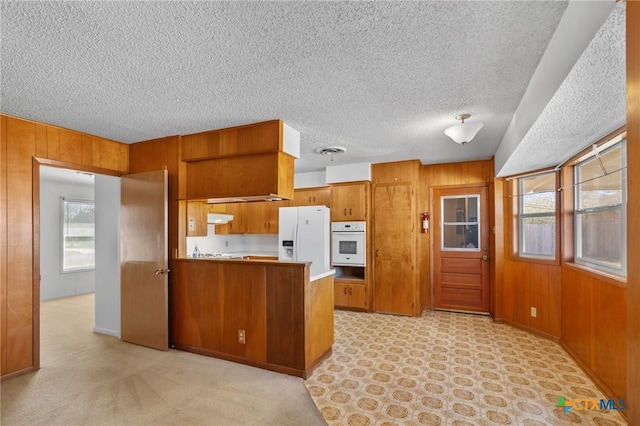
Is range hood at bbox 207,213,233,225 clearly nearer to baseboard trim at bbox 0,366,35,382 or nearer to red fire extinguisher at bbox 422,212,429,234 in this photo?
baseboard trim at bbox 0,366,35,382

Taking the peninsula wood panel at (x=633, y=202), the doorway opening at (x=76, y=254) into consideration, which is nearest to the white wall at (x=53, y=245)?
the doorway opening at (x=76, y=254)

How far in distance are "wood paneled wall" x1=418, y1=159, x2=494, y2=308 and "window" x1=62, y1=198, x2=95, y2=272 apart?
6.92 m

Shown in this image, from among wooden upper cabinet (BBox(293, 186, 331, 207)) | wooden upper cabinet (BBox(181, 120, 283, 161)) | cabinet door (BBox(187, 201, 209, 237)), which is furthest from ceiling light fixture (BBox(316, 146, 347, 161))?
cabinet door (BBox(187, 201, 209, 237))

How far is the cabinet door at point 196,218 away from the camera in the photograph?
3.89 meters

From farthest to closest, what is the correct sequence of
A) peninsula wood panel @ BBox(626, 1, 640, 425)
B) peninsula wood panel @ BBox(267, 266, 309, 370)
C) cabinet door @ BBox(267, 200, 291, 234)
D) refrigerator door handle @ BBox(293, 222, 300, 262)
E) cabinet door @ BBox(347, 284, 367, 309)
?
1. cabinet door @ BBox(267, 200, 291, 234)
2. refrigerator door handle @ BBox(293, 222, 300, 262)
3. cabinet door @ BBox(347, 284, 367, 309)
4. peninsula wood panel @ BBox(267, 266, 309, 370)
5. peninsula wood panel @ BBox(626, 1, 640, 425)

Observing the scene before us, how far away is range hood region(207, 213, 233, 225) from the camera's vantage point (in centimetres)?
571

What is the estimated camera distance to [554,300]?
3879 mm

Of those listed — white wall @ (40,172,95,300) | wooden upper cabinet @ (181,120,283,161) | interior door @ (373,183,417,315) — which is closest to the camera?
wooden upper cabinet @ (181,120,283,161)

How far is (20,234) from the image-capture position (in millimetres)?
3105

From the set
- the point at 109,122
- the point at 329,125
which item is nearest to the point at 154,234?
the point at 109,122

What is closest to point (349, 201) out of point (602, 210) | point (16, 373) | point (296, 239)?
point (296, 239)

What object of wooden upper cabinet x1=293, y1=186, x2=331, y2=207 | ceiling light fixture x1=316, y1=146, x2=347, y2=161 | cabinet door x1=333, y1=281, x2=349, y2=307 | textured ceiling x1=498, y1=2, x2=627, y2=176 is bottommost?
cabinet door x1=333, y1=281, x2=349, y2=307

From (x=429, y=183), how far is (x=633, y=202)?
4584mm

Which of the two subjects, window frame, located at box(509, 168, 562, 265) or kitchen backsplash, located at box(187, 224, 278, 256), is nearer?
window frame, located at box(509, 168, 562, 265)
